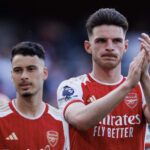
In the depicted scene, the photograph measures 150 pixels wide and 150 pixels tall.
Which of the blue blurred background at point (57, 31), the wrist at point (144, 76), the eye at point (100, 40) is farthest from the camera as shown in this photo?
the blue blurred background at point (57, 31)

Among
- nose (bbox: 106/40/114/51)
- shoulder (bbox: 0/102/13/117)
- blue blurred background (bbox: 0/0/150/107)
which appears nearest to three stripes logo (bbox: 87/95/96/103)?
nose (bbox: 106/40/114/51)

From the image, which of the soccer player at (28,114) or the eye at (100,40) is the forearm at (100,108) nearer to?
the eye at (100,40)

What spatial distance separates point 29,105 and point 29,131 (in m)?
0.33

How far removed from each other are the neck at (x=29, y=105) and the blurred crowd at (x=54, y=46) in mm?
6046

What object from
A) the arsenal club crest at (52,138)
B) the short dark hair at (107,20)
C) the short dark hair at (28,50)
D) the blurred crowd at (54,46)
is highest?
the blurred crowd at (54,46)

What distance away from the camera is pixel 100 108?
268 centimetres

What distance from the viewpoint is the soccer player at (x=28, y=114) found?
384 cm

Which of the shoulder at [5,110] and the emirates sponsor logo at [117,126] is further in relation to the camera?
the shoulder at [5,110]

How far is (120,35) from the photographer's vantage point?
3.21 m

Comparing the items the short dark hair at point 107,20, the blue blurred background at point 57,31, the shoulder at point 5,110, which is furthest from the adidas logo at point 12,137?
the blue blurred background at point 57,31

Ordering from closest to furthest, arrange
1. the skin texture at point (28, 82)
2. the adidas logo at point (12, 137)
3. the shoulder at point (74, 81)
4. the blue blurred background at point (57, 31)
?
1. the shoulder at point (74, 81)
2. the adidas logo at point (12, 137)
3. the skin texture at point (28, 82)
4. the blue blurred background at point (57, 31)

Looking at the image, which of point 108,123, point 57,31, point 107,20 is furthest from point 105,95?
point 57,31

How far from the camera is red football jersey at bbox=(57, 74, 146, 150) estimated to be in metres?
3.15

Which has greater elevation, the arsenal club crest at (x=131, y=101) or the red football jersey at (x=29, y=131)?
the arsenal club crest at (x=131, y=101)
